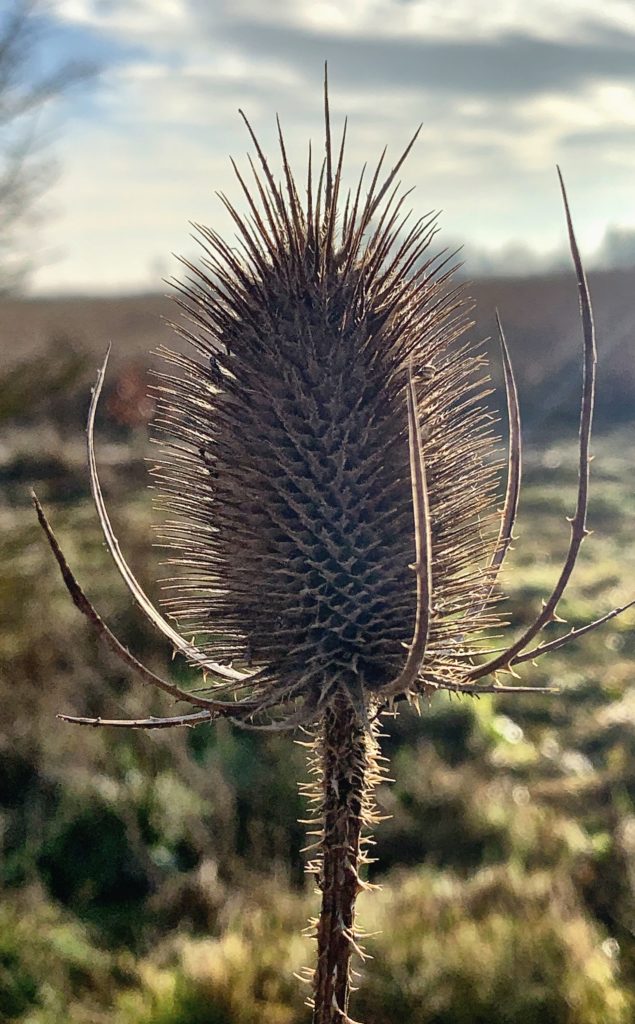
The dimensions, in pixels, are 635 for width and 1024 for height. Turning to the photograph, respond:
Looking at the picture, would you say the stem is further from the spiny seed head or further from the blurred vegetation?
the blurred vegetation

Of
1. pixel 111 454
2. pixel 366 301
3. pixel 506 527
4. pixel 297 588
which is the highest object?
pixel 111 454

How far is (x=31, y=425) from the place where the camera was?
66.9 ft

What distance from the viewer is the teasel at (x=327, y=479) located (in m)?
Answer: 1.77

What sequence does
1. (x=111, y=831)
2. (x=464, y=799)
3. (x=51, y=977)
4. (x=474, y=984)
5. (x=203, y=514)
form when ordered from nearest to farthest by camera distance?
(x=203, y=514)
(x=474, y=984)
(x=51, y=977)
(x=111, y=831)
(x=464, y=799)

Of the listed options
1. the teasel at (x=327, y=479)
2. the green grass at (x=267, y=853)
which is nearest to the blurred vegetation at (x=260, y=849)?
the green grass at (x=267, y=853)

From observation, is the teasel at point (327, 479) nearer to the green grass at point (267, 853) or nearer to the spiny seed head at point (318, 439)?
the spiny seed head at point (318, 439)

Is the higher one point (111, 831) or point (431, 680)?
point (431, 680)

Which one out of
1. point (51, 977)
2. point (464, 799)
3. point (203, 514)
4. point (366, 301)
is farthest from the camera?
point (464, 799)

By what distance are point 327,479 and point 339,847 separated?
2.53ft

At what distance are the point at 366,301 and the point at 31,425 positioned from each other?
1986 centimetres

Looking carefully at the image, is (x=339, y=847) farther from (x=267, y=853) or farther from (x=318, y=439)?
(x=267, y=853)

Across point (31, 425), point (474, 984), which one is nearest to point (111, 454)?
point (31, 425)

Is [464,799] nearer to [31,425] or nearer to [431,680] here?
[431,680]

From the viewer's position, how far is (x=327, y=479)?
1820 mm
